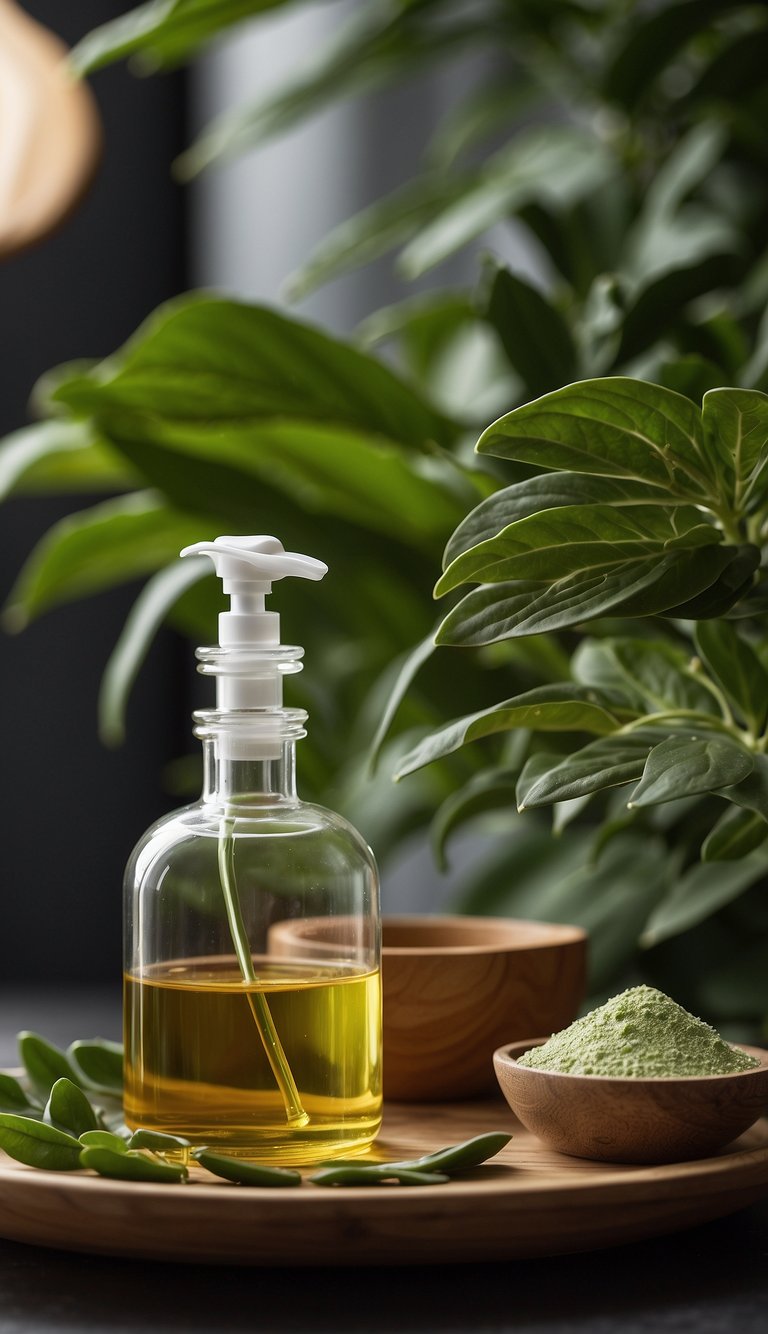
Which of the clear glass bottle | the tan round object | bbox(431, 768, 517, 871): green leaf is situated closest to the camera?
the clear glass bottle

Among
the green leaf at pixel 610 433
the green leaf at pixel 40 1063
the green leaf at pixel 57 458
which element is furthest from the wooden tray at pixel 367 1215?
the green leaf at pixel 57 458

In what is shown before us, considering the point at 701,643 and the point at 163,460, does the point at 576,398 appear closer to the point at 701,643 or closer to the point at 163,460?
the point at 701,643

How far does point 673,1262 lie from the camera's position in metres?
0.45

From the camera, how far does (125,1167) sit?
440 mm

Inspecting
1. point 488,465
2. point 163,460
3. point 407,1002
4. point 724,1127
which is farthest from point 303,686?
point 724,1127

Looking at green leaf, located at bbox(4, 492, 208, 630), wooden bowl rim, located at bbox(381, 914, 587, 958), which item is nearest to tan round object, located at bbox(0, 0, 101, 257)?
green leaf, located at bbox(4, 492, 208, 630)

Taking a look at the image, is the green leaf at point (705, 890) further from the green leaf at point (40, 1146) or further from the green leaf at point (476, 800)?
the green leaf at point (40, 1146)

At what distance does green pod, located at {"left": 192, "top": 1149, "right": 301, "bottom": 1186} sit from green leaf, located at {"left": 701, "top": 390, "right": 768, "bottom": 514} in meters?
0.24

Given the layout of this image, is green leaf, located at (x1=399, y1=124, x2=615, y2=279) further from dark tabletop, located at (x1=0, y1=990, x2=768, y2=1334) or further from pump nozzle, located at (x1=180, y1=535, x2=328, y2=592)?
dark tabletop, located at (x1=0, y1=990, x2=768, y2=1334)

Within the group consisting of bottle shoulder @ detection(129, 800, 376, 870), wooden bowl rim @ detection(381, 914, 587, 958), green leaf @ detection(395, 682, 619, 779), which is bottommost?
wooden bowl rim @ detection(381, 914, 587, 958)

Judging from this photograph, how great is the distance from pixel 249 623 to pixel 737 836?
187 mm

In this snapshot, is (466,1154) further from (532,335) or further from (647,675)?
(532,335)

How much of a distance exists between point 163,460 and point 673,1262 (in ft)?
1.79

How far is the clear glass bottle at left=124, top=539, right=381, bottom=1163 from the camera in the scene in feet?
1.64
